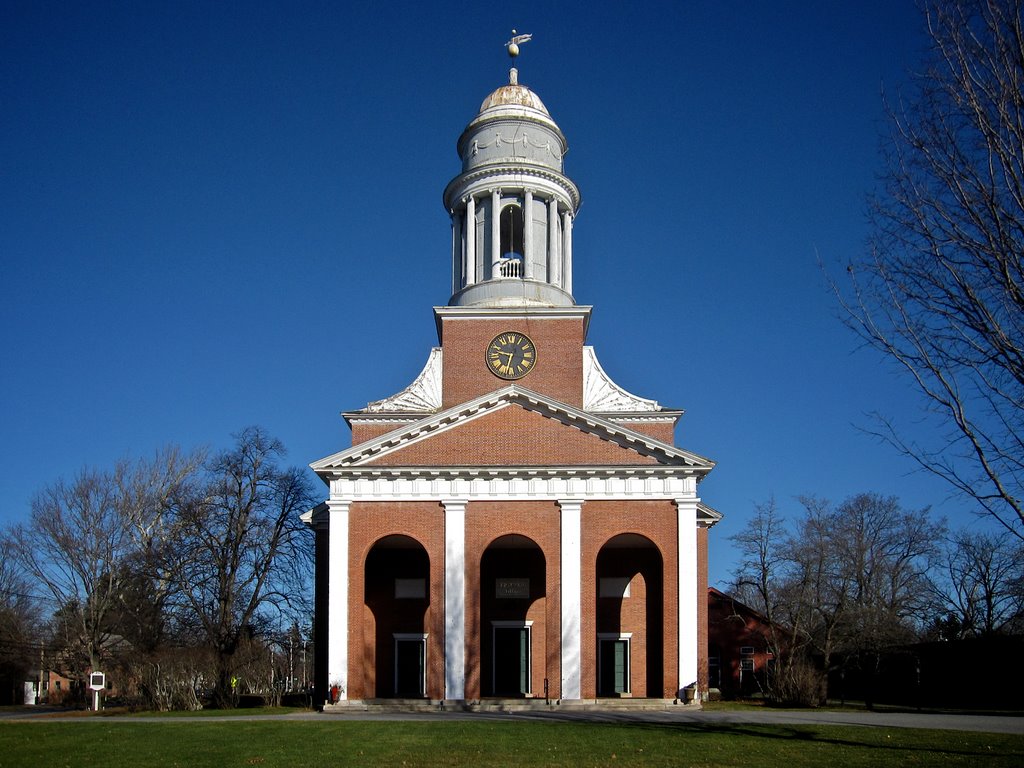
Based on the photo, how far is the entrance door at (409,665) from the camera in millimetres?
39781

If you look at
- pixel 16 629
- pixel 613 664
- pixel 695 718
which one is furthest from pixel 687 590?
pixel 16 629

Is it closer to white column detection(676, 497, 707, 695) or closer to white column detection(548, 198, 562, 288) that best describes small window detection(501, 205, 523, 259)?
white column detection(548, 198, 562, 288)

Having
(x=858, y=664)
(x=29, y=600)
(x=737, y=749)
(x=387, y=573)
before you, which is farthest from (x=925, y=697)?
(x=29, y=600)

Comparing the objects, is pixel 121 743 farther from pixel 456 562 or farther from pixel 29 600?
pixel 29 600

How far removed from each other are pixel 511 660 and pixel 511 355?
12.0m

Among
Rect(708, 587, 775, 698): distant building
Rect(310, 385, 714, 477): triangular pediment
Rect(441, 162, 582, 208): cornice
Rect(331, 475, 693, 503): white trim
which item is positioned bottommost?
Rect(708, 587, 775, 698): distant building

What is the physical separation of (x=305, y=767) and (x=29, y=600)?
52717mm

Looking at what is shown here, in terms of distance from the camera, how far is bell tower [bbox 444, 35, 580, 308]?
146ft

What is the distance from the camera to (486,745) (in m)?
21.9

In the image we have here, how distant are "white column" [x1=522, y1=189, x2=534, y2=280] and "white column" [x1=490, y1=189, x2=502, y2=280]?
107 cm

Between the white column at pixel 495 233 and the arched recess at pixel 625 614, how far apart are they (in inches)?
490

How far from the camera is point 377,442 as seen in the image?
36.1 m

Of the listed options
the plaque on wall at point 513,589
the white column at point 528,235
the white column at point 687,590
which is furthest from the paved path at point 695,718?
the white column at point 528,235

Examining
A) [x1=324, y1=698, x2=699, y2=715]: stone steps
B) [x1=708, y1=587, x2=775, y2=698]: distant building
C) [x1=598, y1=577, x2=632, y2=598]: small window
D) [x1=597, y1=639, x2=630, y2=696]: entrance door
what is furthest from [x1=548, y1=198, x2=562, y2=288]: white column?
[x1=708, y1=587, x2=775, y2=698]: distant building
